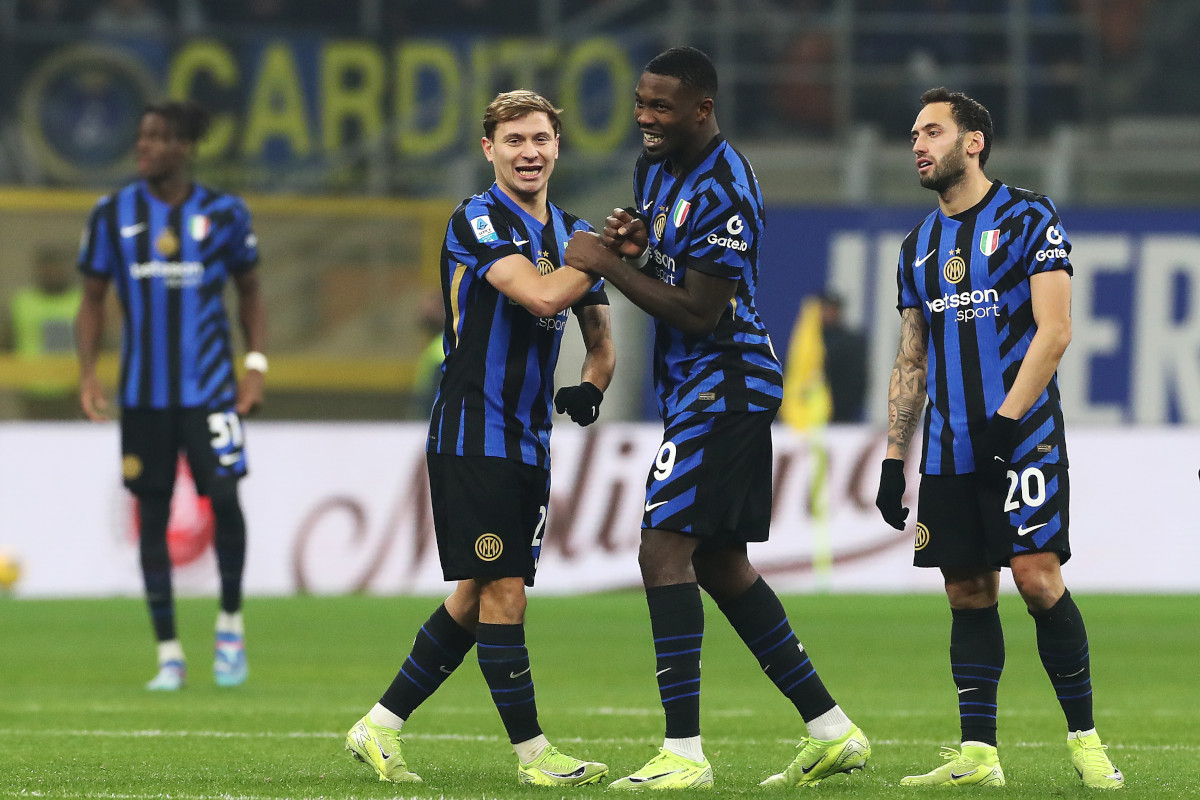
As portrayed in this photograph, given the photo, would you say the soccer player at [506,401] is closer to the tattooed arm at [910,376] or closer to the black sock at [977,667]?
the tattooed arm at [910,376]

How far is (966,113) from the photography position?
5.54 m

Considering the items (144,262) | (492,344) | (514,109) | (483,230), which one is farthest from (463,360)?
(144,262)

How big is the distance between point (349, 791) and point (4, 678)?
165 inches

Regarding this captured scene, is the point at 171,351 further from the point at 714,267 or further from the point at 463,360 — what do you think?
the point at 714,267

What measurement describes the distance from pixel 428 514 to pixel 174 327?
5514 mm

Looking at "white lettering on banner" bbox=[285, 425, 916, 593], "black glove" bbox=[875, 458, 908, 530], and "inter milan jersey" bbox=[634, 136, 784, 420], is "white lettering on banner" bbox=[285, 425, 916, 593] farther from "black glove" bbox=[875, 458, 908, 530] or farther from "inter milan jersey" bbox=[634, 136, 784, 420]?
"inter milan jersey" bbox=[634, 136, 784, 420]

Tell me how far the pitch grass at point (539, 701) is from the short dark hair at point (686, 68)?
1.90 metres

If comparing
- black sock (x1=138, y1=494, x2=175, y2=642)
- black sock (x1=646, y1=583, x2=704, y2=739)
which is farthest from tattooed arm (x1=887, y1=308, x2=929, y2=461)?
black sock (x1=138, y1=494, x2=175, y2=642)

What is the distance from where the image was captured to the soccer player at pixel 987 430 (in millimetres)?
5320

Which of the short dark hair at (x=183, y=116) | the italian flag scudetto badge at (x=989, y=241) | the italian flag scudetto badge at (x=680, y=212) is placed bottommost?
the italian flag scudetto badge at (x=989, y=241)

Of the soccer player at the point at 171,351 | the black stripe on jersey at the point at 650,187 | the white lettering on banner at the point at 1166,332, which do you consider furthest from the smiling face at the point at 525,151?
the white lettering on banner at the point at 1166,332

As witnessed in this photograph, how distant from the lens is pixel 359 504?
13.7 m

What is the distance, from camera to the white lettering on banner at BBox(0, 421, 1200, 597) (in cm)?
1341

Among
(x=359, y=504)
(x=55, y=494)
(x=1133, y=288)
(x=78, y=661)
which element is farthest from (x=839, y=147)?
(x=78, y=661)
